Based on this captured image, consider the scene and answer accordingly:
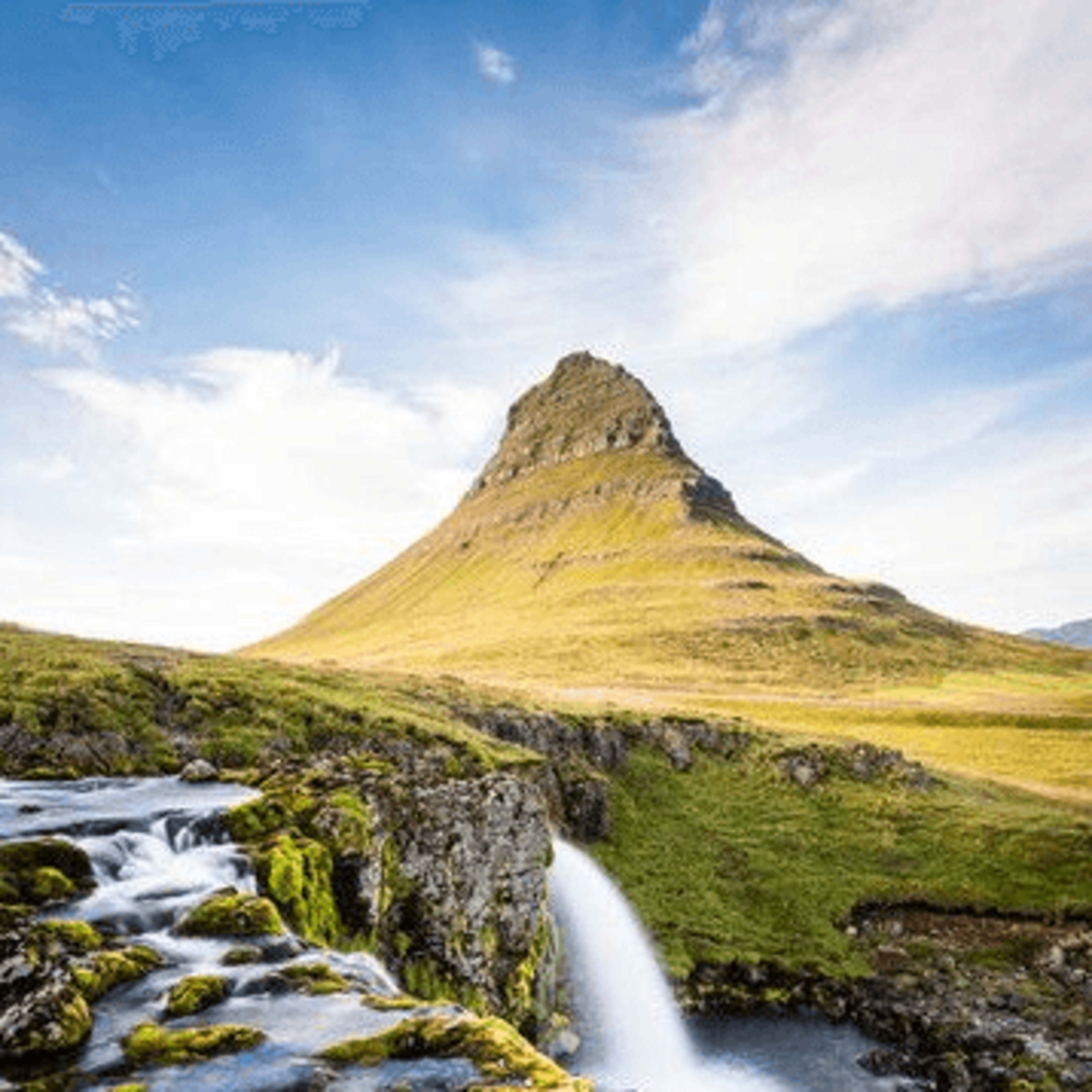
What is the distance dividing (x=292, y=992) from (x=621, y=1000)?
24.0 m

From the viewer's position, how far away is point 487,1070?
11.7 meters

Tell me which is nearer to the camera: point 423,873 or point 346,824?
→ point 346,824

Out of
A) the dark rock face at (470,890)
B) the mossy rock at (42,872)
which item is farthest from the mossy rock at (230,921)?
the dark rock face at (470,890)

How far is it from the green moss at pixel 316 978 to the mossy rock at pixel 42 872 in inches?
241

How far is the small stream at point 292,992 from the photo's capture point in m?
12.4

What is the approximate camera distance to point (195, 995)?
1455cm

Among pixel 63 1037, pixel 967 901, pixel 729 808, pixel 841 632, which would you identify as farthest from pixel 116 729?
pixel 841 632

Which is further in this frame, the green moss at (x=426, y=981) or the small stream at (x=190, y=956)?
the green moss at (x=426, y=981)

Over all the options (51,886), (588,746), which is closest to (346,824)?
(51,886)

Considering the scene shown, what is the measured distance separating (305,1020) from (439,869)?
14.1 metres

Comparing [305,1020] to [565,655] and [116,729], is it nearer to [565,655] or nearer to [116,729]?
[116,729]

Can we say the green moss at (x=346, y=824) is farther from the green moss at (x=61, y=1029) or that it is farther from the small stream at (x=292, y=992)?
the green moss at (x=61, y=1029)

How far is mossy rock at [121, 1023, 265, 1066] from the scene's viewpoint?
→ 12695mm

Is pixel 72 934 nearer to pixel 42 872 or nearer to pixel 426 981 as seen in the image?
pixel 42 872
